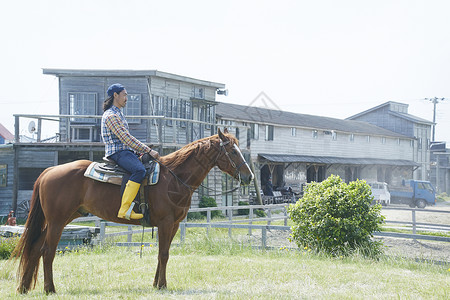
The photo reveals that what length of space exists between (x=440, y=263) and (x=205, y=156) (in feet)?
17.0

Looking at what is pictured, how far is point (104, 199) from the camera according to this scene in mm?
6496

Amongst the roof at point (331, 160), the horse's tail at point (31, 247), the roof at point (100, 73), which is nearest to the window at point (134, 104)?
the roof at point (100, 73)

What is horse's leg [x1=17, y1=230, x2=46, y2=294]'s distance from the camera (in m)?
6.34

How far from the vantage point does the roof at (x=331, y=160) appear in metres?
34.5

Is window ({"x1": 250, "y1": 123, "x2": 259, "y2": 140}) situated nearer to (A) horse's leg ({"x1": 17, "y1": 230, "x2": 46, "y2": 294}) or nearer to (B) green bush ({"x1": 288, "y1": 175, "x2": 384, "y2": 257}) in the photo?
(B) green bush ({"x1": 288, "y1": 175, "x2": 384, "y2": 257})

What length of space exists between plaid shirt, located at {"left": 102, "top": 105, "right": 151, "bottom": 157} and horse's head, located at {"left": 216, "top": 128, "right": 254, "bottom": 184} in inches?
43.5

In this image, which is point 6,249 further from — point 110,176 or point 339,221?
point 339,221

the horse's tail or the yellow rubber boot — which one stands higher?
the yellow rubber boot

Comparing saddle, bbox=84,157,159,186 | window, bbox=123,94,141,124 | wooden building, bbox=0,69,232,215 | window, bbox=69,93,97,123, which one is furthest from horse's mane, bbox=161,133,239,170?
window, bbox=69,93,97,123

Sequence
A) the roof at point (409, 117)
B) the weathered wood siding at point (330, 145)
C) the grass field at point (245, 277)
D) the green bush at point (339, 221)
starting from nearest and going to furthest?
the grass field at point (245, 277) < the green bush at point (339, 221) < the weathered wood siding at point (330, 145) < the roof at point (409, 117)

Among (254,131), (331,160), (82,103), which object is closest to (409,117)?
(331,160)

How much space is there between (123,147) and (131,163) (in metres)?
0.33

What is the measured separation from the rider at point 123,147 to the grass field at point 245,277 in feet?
3.90

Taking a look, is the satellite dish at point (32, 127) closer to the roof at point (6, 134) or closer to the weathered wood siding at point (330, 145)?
the weathered wood siding at point (330, 145)
